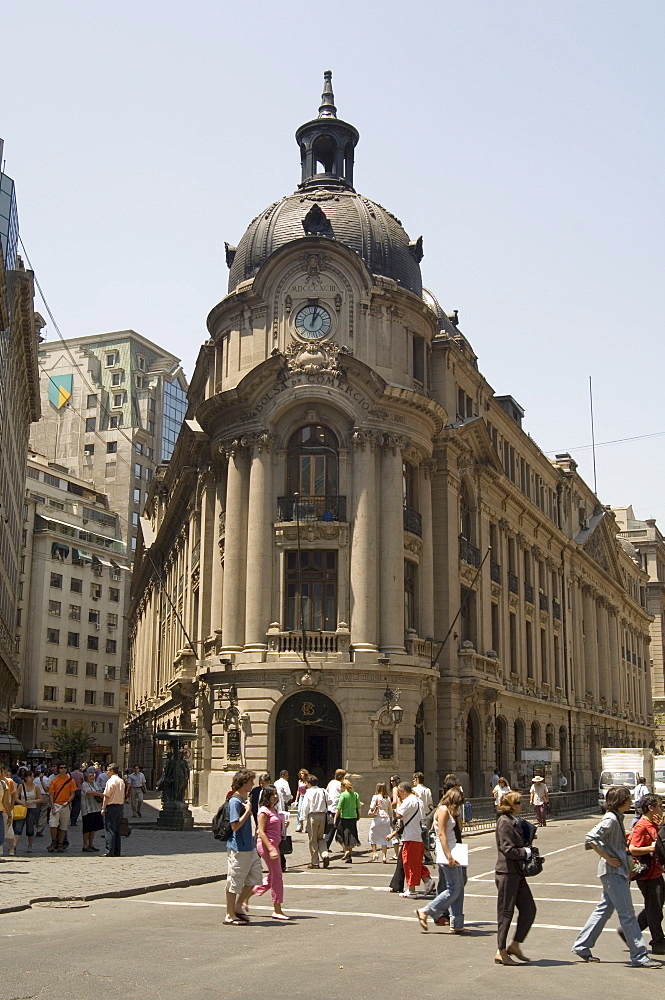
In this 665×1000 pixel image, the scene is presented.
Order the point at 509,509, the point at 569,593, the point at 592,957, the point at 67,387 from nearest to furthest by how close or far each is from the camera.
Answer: the point at 592,957, the point at 509,509, the point at 569,593, the point at 67,387

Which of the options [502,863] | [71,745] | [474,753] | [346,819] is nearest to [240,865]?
[502,863]

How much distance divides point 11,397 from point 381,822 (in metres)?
43.2

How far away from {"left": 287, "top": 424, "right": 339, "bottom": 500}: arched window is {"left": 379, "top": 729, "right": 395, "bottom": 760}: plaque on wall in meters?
8.70

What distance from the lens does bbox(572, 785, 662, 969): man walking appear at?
11539mm

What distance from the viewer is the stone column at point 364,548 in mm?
38312

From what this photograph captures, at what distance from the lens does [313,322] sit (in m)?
41.0

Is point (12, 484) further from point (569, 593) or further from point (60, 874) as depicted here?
point (60, 874)

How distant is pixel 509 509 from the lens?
5484 cm

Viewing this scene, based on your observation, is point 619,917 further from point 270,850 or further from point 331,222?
point 331,222

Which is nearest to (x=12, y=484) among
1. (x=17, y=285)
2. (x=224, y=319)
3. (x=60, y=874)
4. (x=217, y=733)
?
(x=17, y=285)

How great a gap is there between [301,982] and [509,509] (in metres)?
45.7

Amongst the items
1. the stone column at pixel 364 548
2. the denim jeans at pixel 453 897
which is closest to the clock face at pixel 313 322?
the stone column at pixel 364 548

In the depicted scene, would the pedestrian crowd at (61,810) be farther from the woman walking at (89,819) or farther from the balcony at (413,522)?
the balcony at (413,522)

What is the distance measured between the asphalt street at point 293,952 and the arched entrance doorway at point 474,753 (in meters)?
28.2
